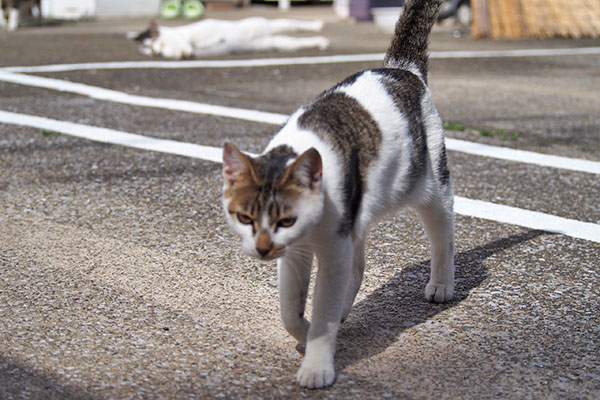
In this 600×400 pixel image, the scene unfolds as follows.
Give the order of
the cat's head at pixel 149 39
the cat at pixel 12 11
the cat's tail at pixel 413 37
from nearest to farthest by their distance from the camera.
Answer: the cat's tail at pixel 413 37, the cat's head at pixel 149 39, the cat at pixel 12 11

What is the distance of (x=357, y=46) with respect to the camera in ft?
46.2

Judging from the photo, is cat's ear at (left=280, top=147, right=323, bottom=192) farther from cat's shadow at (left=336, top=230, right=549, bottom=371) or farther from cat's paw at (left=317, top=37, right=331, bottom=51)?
cat's paw at (left=317, top=37, right=331, bottom=51)

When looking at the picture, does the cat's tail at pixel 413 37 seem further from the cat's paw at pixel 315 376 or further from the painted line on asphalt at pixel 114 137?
the painted line on asphalt at pixel 114 137

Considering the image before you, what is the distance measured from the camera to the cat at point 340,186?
2.85m

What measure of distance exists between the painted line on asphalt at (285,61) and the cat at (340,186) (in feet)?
24.1

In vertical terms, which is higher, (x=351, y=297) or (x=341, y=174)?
(x=341, y=174)

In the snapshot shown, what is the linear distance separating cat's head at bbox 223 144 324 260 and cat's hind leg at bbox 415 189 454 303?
1.03m

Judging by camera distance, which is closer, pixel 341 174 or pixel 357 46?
pixel 341 174

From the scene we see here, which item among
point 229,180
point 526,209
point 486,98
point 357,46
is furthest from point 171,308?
point 357,46

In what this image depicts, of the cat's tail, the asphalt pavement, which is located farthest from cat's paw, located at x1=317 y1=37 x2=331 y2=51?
the cat's tail

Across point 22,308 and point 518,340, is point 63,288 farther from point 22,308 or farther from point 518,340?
point 518,340

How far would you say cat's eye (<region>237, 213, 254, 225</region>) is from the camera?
2.88 metres

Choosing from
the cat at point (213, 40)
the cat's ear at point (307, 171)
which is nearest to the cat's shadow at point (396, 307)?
the cat's ear at point (307, 171)

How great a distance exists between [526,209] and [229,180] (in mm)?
2796
